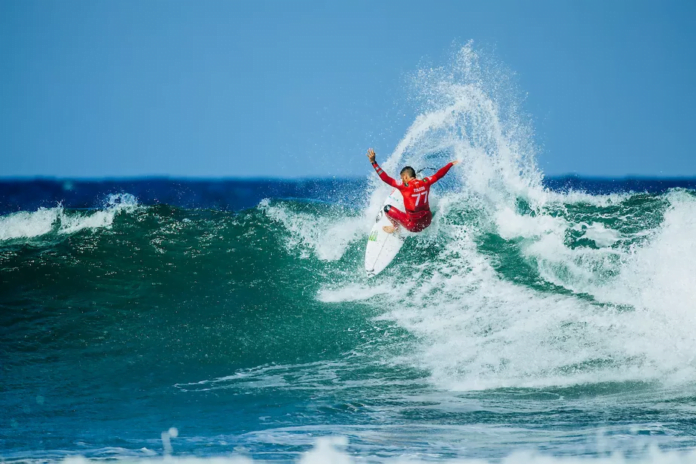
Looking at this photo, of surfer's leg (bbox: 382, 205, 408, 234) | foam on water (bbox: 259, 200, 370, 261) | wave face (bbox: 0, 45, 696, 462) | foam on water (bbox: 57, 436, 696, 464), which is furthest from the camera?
foam on water (bbox: 259, 200, 370, 261)

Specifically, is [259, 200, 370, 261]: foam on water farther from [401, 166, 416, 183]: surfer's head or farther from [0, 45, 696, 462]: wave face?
[401, 166, 416, 183]: surfer's head

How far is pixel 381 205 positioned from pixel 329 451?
3.83m

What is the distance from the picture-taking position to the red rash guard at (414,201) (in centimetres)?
595

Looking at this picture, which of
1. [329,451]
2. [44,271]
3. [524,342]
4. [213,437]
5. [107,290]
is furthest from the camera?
[44,271]

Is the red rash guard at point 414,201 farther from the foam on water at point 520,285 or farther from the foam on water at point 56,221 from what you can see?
the foam on water at point 56,221

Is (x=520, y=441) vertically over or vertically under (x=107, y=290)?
under

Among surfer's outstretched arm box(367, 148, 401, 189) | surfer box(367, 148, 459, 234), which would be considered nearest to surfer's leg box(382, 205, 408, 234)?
surfer box(367, 148, 459, 234)

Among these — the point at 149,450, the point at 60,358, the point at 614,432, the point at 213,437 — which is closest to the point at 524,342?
the point at 614,432

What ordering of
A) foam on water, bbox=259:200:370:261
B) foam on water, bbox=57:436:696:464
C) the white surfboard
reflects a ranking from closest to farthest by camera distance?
foam on water, bbox=57:436:696:464 < the white surfboard < foam on water, bbox=259:200:370:261

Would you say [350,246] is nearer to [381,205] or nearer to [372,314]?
[381,205]

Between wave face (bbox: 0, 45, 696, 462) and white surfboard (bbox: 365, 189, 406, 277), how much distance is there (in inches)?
5.2

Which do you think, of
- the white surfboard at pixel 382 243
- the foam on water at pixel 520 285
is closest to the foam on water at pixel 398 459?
the foam on water at pixel 520 285

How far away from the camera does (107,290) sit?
Result: 6398 mm

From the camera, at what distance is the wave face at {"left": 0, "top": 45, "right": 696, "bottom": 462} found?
12.6ft
